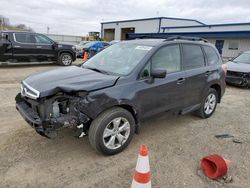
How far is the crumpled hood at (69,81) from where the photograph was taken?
308 cm

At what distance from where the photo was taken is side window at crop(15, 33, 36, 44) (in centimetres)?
1133

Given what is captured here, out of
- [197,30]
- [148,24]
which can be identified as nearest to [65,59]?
[197,30]

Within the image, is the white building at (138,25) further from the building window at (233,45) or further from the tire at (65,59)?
the tire at (65,59)

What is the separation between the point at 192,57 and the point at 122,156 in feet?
8.16

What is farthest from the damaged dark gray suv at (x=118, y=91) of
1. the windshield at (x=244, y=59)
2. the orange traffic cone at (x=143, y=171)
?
the windshield at (x=244, y=59)

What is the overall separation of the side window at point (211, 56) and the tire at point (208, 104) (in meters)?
0.63

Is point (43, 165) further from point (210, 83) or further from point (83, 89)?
point (210, 83)

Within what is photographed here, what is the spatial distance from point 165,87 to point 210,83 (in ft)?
5.30

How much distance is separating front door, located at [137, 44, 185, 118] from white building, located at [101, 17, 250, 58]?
290 inches

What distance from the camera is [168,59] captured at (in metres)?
4.14

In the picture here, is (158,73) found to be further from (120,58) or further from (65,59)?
(65,59)

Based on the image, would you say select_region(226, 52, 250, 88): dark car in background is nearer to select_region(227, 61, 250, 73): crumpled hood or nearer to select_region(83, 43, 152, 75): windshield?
select_region(227, 61, 250, 73): crumpled hood

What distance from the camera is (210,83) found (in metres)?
5.05

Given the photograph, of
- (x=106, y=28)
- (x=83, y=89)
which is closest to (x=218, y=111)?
(x=83, y=89)
